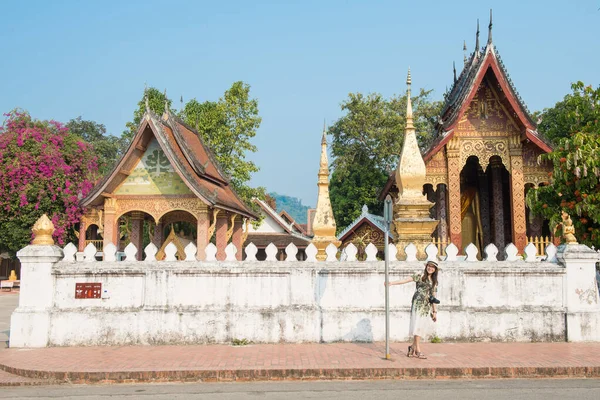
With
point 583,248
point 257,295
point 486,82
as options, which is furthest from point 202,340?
point 486,82

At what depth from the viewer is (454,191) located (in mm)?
16953

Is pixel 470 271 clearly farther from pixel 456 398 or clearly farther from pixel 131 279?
pixel 131 279

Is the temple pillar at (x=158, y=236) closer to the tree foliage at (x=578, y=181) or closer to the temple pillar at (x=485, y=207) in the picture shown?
the temple pillar at (x=485, y=207)

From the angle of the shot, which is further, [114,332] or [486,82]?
[486,82]

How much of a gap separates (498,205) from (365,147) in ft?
45.3

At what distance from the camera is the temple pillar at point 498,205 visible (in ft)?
59.8

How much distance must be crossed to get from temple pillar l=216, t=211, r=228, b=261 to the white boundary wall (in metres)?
9.77

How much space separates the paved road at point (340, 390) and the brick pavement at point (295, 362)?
0.67ft

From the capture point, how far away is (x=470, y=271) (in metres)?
9.30

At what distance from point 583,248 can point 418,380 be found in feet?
14.3

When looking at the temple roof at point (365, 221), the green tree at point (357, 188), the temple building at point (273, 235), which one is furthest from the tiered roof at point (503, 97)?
the temple building at point (273, 235)

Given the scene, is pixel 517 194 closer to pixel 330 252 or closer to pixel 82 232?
pixel 330 252

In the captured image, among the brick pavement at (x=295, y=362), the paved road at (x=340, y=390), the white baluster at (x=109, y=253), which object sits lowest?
the paved road at (x=340, y=390)

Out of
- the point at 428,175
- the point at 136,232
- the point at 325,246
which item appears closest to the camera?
the point at 325,246
